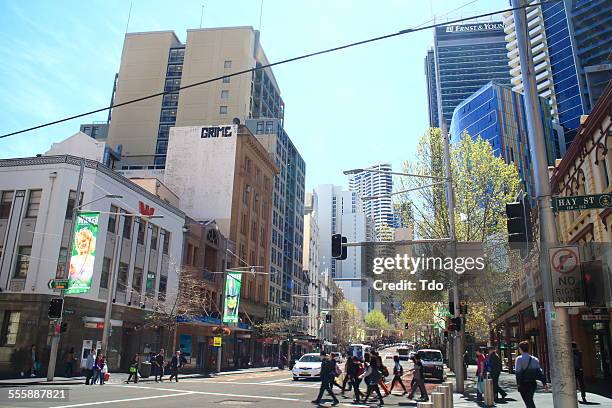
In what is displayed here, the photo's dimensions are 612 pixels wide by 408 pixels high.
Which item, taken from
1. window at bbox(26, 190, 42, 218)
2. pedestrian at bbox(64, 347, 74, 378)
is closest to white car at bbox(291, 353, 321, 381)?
pedestrian at bbox(64, 347, 74, 378)

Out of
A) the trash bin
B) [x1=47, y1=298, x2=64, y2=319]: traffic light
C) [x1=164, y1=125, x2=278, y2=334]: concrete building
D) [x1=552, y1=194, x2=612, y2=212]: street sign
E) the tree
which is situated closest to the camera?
[x1=552, y1=194, x2=612, y2=212]: street sign

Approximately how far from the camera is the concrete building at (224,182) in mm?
59250

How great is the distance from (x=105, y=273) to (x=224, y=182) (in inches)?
1037

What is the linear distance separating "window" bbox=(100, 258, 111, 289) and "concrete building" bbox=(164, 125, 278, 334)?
22282 millimetres

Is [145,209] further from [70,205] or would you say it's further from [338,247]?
[338,247]

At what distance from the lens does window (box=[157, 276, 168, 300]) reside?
4061 centimetres

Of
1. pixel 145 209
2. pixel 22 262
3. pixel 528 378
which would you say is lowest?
pixel 528 378

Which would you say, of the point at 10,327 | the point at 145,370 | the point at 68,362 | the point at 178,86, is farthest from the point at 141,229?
the point at 178,86

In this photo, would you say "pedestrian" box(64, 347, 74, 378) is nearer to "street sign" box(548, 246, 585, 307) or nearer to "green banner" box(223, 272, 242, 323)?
"green banner" box(223, 272, 242, 323)

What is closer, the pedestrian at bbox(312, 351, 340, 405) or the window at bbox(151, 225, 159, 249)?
the pedestrian at bbox(312, 351, 340, 405)

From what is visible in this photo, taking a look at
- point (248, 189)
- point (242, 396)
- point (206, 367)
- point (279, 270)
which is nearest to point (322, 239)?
point (279, 270)

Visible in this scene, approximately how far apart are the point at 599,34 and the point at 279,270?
115528 mm

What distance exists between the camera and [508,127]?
12925 centimetres

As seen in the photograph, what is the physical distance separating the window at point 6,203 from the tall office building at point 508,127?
11251cm
